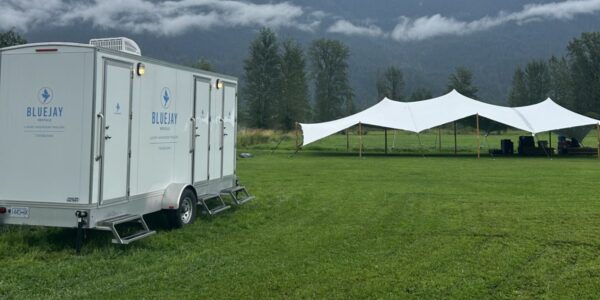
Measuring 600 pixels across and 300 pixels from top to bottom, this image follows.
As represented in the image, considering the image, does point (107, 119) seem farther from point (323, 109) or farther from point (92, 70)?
point (323, 109)

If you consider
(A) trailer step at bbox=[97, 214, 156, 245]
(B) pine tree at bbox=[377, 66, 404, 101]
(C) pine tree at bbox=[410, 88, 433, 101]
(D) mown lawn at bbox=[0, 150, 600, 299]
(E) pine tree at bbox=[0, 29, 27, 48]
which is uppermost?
(B) pine tree at bbox=[377, 66, 404, 101]

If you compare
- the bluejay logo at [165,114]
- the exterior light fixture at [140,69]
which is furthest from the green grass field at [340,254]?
the exterior light fixture at [140,69]

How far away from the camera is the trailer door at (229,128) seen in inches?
382

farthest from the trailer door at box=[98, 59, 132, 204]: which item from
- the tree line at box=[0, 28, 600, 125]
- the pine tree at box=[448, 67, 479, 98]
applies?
the pine tree at box=[448, 67, 479, 98]

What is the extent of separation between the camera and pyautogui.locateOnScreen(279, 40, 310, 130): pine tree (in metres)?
69.6

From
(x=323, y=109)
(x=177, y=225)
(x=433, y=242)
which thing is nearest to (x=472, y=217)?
(x=433, y=242)

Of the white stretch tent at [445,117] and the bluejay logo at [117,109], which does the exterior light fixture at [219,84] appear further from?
the white stretch tent at [445,117]

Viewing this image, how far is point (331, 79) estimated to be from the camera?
3455 inches

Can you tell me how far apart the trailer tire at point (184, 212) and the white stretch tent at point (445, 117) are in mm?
16818

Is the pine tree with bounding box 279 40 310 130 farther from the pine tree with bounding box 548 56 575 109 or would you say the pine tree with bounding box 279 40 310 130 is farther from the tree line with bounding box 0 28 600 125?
the pine tree with bounding box 548 56 575 109

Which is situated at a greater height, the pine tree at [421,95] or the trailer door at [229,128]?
the pine tree at [421,95]

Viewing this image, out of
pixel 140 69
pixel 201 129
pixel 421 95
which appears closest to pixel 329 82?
pixel 421 95

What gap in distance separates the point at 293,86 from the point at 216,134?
205 ft

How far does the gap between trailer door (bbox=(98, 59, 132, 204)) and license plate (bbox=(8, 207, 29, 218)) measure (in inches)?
38.3
